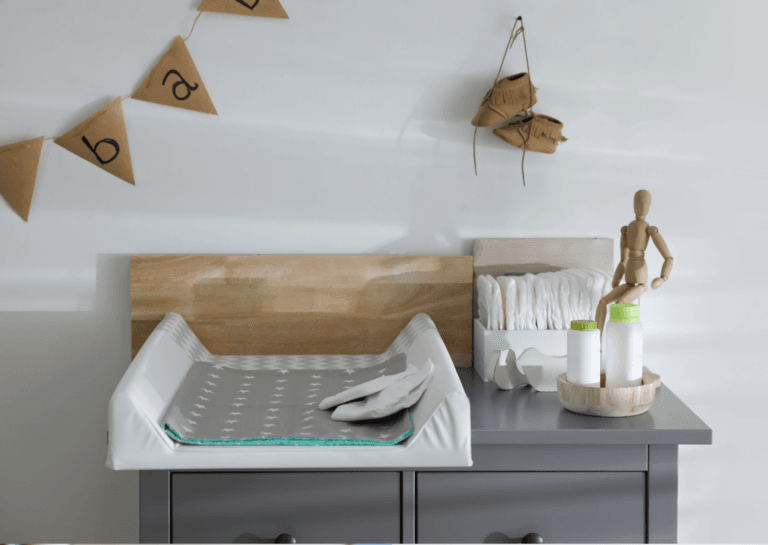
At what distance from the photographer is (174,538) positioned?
4.01ft

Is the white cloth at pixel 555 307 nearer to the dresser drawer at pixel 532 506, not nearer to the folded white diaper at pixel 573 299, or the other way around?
Answer: the folded white diaper at pixel 573 299

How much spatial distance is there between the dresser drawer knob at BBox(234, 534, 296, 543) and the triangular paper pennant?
125 cm

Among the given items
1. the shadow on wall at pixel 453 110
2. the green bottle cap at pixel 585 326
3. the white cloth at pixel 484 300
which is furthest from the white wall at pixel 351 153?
the green bottle cap at pixel 585 326

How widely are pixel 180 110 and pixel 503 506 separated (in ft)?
4.11

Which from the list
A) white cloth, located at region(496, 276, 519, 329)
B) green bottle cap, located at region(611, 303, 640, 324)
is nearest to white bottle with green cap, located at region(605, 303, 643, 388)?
green bottle cap, located at region(611, 303, 640, 324)

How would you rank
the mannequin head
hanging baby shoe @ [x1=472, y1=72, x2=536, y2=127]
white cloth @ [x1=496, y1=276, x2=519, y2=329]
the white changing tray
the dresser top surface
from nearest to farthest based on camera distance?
the white changing tray, the dresser top surface, the mannequin head, white cloth @ [x1=496, y1=276, x2=519, y2=329], hanging baby shoe @ [x1=472, y1=72, x2=536, y2=127]

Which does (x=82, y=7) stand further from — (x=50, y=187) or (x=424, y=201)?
(x=424, y=201)

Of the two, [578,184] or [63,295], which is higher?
[578,184]

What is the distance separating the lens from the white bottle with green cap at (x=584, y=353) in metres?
1.25

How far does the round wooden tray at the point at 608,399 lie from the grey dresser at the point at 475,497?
2cm

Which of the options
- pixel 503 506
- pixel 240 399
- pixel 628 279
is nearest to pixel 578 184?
pixel 628 279

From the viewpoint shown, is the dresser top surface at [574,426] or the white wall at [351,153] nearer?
the dresser top surface at [574,426]

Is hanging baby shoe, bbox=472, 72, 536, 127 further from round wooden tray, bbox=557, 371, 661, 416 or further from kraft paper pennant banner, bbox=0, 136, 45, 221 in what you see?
kraft paper pennant banner, bbox=0, 136, 45, 221

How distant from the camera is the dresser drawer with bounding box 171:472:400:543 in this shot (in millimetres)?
1219
